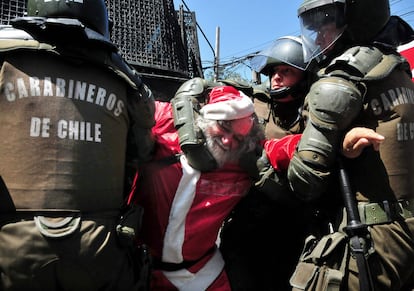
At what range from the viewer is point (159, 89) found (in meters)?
6.04

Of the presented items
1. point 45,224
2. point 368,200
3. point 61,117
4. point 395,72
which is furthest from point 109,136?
point 395,72

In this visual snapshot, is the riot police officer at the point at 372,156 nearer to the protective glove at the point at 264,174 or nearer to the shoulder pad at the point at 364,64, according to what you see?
the shoulder pad at the point at 364,64

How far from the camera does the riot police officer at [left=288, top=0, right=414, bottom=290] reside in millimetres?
2029

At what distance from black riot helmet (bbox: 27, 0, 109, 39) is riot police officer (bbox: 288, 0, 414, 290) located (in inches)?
48.5

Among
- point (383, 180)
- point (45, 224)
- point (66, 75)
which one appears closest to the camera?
point (45, 224)

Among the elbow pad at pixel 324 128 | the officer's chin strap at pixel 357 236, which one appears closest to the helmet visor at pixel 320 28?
the elbow pad at pixel 324 128

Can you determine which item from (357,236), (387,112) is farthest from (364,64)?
(357,236)

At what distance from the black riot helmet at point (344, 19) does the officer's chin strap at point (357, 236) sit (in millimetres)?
804

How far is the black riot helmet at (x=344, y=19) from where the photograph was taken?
234 centimetres

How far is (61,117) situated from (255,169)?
118 cm

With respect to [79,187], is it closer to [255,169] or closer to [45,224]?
[45,224]

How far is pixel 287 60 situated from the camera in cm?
280

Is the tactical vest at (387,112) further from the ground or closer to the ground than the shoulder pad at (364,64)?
closer to the ground

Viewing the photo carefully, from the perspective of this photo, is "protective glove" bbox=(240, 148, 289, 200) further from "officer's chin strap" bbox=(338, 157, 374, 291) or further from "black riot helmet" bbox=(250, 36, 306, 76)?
"black riot helmet" bbox=(250, 36, 306, 76)
